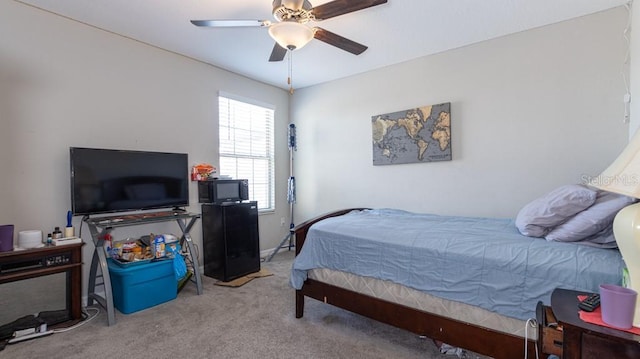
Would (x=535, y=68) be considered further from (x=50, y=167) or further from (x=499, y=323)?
(x=50, y=167)

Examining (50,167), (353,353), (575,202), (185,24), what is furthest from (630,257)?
(50,167)

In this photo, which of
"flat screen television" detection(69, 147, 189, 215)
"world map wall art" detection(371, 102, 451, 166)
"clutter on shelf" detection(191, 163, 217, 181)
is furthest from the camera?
"clutter on shelf" detection(191, 163, 217, 181)

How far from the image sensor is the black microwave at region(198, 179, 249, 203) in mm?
3350

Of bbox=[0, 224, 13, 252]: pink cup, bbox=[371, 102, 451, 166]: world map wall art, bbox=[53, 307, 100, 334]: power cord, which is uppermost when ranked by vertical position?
bbox=[371, 102, 451, 166]: world map wall art

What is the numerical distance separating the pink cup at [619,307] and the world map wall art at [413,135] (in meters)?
2.33

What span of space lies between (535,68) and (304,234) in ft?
8.48

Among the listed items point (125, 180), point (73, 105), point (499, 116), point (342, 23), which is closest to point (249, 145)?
point (125, 180)

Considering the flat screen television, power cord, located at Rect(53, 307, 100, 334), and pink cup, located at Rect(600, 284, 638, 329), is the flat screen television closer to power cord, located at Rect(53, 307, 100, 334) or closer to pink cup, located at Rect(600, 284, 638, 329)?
power cord, located at Rect(53, 307, 100, 334)

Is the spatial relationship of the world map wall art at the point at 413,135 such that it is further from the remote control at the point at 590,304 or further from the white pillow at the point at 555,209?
the remote control at the point at 590,304

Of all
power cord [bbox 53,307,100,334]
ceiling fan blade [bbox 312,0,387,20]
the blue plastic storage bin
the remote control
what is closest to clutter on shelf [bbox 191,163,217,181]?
the blue plastic storage bin

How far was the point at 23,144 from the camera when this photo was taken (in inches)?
95.1

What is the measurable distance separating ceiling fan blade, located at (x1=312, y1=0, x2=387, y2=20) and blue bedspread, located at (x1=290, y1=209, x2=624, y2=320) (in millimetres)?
1455

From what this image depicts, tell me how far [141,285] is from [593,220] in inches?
125

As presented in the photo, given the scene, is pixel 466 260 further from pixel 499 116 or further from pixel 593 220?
pixel 499 116
